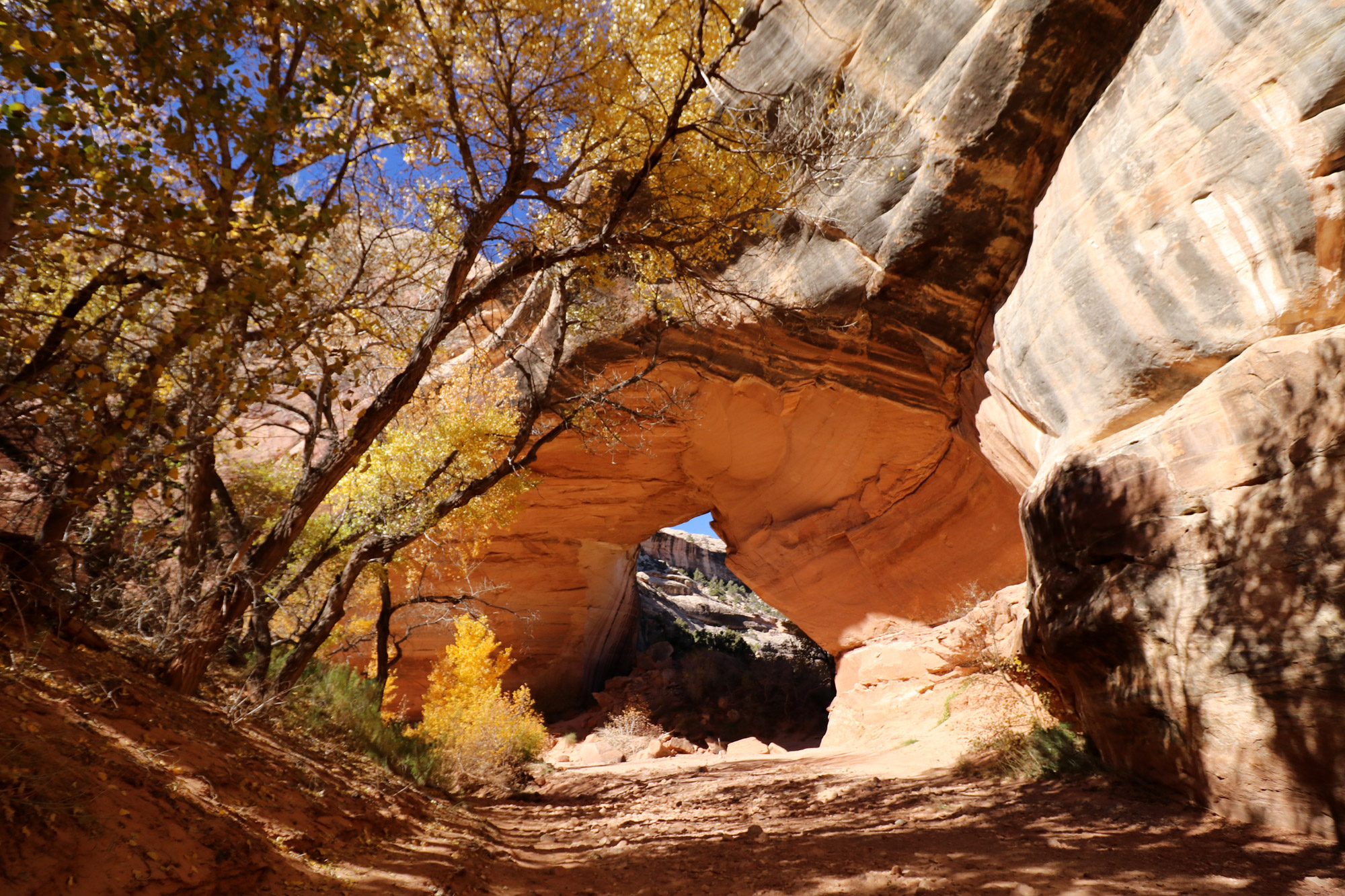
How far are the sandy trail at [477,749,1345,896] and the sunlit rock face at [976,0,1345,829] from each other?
63 cm

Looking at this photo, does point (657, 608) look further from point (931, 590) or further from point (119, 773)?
point (119, 773)

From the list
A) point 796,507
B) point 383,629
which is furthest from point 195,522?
point 796,507

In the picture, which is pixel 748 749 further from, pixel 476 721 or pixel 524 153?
pixel 524 153

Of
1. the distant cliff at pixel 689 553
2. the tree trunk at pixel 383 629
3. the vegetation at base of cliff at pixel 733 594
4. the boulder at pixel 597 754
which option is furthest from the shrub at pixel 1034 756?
the distant cliff at pixel 689 553

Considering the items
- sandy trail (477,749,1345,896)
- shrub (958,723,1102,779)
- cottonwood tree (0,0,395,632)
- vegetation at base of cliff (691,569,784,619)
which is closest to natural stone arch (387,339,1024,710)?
shrub (958,723,1102,779)

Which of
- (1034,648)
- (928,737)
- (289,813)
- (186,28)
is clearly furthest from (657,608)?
(186,28)

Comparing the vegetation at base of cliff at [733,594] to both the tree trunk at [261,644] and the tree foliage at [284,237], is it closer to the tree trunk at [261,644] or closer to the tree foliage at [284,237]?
the tree foliage at [284,237]

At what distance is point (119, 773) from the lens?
3.51 m

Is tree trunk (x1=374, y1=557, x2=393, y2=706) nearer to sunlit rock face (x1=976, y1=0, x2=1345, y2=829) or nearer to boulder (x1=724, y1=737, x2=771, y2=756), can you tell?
boulder (x1=724, y1=737, x2=771, y2=756)

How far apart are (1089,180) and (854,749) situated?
36.7 feet

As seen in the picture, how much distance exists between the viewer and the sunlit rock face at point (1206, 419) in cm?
527

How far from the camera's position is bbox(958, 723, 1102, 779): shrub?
7277 mm

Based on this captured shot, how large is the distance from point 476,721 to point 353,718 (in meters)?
4.68

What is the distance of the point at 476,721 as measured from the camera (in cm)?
1296
